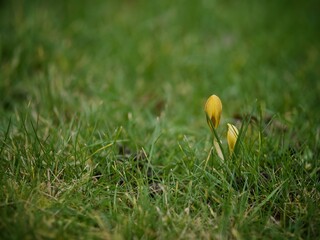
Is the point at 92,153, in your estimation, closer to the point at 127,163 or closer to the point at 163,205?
the point at 127,163

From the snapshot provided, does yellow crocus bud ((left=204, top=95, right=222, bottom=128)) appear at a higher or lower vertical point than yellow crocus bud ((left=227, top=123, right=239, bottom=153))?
higher

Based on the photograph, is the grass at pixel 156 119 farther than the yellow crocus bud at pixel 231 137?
No


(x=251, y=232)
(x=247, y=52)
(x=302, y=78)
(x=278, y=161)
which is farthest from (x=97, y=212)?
→ (x=247, y=52)

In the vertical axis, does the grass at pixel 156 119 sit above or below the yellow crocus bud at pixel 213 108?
below

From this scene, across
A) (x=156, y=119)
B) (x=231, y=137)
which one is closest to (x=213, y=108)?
(x=231, y=137)

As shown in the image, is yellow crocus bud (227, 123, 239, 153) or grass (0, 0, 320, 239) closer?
grass (0, 0, 320, 239)
